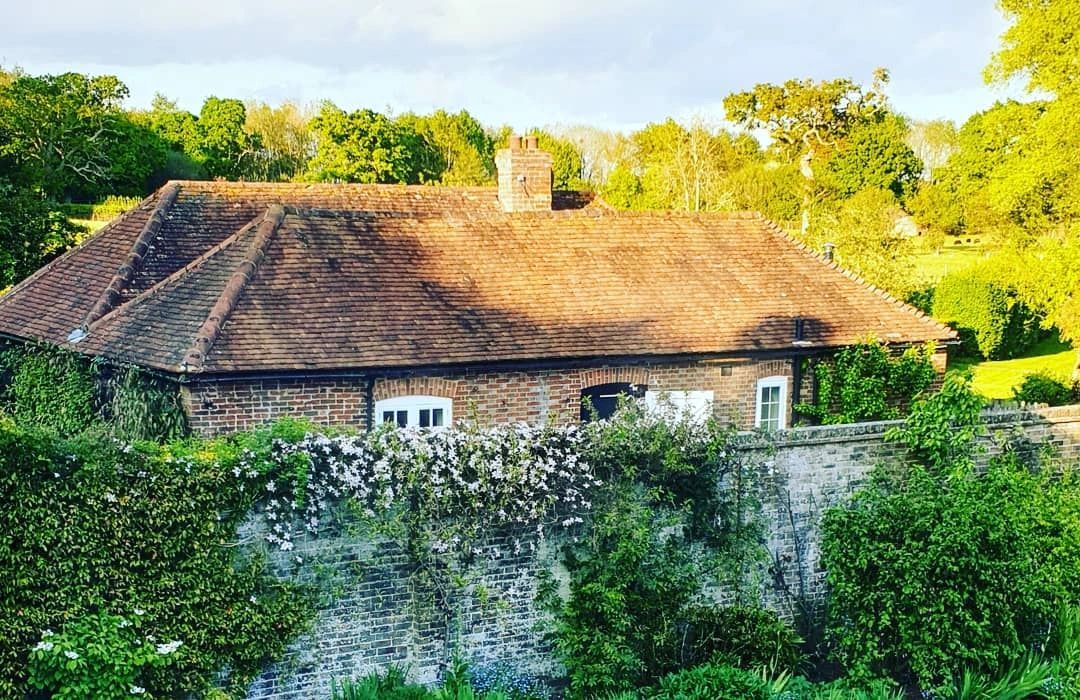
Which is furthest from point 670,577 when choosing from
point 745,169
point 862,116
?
point 862,116

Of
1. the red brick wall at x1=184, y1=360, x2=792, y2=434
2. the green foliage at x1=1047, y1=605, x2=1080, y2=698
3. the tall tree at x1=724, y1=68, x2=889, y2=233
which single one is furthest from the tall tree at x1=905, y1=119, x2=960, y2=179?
the green foliage at x1=1047, y1=605, x2=1080, y2=698

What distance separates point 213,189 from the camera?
20.0 meters

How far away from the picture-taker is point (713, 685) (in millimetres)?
10586

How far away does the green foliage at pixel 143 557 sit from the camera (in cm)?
924

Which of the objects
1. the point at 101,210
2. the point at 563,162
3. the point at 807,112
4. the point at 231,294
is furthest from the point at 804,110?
the point at 231,294

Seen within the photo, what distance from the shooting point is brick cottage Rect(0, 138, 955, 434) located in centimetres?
1555

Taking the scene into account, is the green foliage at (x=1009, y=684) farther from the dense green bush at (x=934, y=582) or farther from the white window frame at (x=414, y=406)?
the white window frame at (x=414, y=406)

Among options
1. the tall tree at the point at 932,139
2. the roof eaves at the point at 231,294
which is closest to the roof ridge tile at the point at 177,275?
the roof eaves at the point at 231,294

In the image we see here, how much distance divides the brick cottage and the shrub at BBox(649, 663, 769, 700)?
15.7 ft

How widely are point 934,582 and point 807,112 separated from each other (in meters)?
56.0

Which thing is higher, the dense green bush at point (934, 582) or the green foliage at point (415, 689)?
the dense green bush at point (934, 582)

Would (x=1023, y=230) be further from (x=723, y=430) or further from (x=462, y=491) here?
(x=462, y=491)

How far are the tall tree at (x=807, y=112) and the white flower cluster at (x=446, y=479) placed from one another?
52.3 metres

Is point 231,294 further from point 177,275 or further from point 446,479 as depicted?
point 446,479
